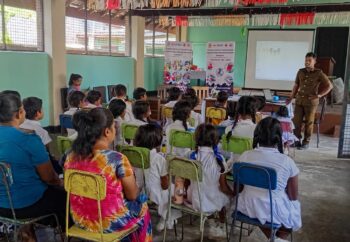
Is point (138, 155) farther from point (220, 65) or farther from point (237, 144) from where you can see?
point (220, 65)

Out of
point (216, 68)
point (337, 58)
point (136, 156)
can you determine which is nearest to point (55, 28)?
point (216, 68)

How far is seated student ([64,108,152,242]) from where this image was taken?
1.77 meters

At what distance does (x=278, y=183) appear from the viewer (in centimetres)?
211

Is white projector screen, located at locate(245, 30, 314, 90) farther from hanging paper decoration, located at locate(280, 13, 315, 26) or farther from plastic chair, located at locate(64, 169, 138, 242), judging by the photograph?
plastic chair, located at locate(64, 169, 138, 242)

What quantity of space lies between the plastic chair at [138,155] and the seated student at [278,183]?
0.64 meters

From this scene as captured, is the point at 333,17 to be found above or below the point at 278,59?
above

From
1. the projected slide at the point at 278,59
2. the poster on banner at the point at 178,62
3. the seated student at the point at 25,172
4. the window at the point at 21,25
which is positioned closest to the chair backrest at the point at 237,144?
the seated student at the point at 25,172

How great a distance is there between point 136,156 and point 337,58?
8749 millimetres

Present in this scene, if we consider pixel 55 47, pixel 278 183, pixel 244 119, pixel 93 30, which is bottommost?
pixel 278 183

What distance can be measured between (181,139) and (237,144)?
1.73 ft

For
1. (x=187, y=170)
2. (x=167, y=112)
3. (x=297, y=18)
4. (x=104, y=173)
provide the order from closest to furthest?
Answer: 1. (x=104, y=173)
2. (x=187, y=170)
3. (x=167, y=112)
4. (x=297, y=18)

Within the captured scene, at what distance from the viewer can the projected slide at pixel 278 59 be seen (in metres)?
8.45

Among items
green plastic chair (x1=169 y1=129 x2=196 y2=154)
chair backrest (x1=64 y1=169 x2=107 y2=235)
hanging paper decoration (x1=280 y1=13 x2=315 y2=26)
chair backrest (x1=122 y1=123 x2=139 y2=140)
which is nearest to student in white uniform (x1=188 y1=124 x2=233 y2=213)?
green plastic chair (x1=169 y1=129 x2=196 y2=154)

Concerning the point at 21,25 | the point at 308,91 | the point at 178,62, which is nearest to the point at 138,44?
the point at 178,62
